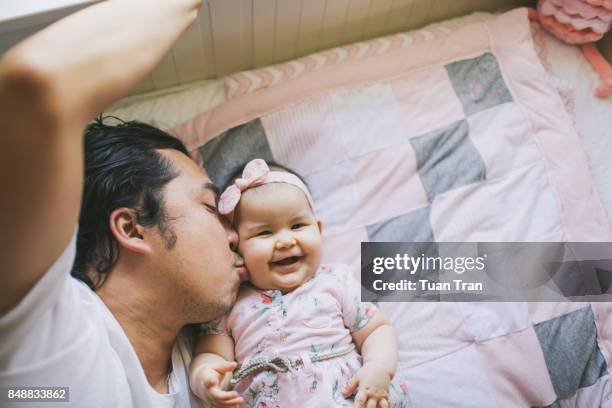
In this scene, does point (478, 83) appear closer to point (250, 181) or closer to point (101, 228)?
point (250, 181)

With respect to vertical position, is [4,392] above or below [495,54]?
below

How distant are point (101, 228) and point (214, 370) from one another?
1.18ft

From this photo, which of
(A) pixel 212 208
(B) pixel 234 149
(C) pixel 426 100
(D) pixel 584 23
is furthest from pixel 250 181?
(D) pixel 584 23

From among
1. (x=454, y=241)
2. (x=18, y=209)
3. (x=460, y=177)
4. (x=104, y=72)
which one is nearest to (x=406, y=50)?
(x=460, y=177)

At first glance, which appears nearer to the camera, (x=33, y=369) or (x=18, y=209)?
(x=18, y=209)

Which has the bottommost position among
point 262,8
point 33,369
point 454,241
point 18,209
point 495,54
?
point 33,369

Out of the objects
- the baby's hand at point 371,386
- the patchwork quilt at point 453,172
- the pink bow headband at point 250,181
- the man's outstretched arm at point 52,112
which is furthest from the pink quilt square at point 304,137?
the man's outstretched arm at point 52,112

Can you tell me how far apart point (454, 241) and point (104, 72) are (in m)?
0.89

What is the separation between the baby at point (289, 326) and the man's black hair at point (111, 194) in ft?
0.50

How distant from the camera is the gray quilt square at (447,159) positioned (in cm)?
129

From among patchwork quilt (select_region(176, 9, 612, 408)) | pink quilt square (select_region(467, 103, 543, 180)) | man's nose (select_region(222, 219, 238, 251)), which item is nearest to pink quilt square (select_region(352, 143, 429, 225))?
patchwork quilt (select_region(176, 9, 612, 408))

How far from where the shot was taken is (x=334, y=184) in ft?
4.31

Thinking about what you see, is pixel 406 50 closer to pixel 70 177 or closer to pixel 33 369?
pixel 70 177

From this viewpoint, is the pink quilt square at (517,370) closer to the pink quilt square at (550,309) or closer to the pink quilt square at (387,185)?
the pink quilt square at (550,309)
